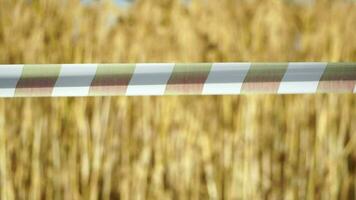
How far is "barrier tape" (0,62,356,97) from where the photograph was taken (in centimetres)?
184

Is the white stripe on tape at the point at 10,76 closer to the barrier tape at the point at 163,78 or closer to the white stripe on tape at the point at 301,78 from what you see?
the barrier tape at the point at 163,78

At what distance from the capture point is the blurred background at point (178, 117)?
199 cm

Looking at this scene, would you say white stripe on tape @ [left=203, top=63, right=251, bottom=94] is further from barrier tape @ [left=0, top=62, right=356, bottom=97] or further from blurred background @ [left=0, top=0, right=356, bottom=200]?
blurred background @ [left=0, top=0, right=356, bottom=200]

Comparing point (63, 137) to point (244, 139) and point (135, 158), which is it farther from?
point (244, 139)

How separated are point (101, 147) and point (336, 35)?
26.0 inches

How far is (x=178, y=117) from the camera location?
2.02 meters

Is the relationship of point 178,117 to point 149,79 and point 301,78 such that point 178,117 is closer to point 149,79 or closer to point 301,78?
point 149,79

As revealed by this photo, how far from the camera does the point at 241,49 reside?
2.00m

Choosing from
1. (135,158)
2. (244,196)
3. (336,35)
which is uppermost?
(336,35)

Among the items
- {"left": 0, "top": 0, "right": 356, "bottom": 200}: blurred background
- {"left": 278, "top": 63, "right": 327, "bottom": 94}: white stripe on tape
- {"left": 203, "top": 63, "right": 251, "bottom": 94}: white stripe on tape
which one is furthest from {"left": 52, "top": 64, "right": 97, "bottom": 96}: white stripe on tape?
{"left": 278, "top": 63, "right": 327, "bottom": 94}: white stripe on tape

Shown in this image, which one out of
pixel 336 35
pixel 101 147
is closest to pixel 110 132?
pixel 101 147

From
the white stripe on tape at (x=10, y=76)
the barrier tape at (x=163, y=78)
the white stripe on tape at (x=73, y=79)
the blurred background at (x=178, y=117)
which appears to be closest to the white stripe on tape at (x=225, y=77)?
the barrier tape at (x=163, y=78)

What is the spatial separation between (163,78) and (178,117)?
0.20 meters

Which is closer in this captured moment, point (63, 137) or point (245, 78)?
point (245, 78)
